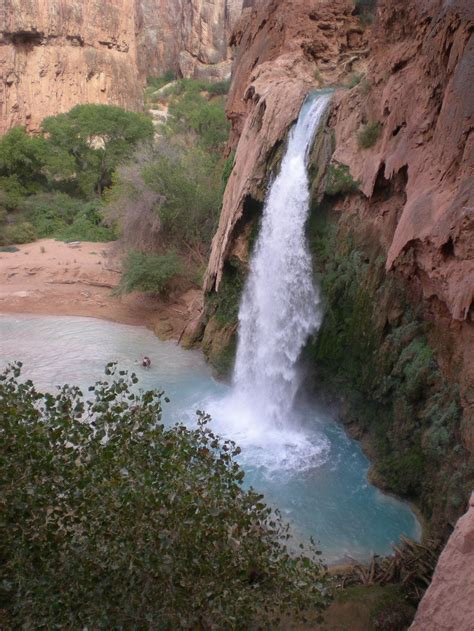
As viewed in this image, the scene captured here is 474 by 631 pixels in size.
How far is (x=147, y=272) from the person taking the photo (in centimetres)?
1764

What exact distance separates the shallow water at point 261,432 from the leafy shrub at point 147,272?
4.78 feet

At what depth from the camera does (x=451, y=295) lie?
24.1ft

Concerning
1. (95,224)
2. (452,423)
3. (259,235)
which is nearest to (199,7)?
(95,224)

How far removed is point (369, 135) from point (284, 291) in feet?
12.9

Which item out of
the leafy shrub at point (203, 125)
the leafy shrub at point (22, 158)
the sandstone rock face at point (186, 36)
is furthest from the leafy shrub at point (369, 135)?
the sandstone rock face at point (186, 36)

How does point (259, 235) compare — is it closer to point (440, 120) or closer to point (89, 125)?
point (440, 120)

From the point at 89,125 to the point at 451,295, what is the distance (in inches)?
1083

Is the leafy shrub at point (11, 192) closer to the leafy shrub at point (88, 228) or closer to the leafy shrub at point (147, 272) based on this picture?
the leafy shrub at point (88, 228)

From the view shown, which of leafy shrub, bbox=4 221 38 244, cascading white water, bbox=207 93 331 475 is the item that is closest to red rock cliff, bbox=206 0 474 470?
cascading white water, bbox=207 93 331 475

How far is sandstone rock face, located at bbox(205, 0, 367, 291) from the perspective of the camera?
13164 mm

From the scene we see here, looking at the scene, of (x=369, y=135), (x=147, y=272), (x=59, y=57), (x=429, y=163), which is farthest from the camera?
(x=59, y=57)

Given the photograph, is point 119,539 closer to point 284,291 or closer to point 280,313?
point 280,313

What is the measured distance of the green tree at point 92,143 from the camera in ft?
97.8

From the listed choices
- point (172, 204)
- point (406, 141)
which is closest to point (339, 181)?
point (406, 141)
